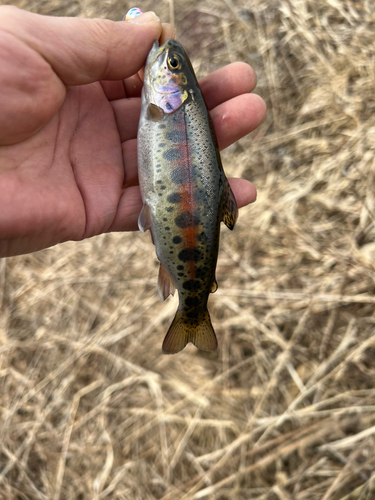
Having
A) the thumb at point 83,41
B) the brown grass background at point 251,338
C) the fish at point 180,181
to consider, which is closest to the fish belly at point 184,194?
the fish at point 180,181

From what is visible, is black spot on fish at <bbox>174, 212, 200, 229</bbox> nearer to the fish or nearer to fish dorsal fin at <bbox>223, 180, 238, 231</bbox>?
the fish

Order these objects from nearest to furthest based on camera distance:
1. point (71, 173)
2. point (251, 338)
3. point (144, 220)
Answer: point (144, 220) < point (71, 173) < point (251, 338)

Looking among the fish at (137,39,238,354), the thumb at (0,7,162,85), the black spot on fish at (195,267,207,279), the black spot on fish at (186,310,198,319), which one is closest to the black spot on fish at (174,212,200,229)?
the fish at (137,39,238,354)

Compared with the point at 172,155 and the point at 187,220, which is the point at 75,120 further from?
the point at 187,220

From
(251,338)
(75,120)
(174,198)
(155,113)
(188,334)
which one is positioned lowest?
(251,338)

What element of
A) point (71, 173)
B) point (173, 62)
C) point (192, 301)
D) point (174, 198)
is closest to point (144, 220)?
point (174, 198)

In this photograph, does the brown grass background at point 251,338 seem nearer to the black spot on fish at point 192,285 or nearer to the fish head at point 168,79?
the black spot on fish at point 192,285
